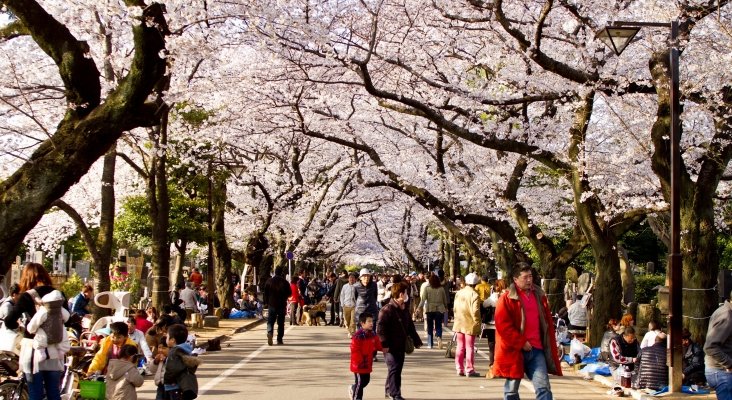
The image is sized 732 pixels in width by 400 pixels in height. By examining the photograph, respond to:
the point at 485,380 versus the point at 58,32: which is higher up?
the point at 58,32

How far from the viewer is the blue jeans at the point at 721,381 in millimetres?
8531

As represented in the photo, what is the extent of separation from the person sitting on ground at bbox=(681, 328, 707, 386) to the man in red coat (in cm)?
472

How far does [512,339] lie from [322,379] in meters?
5.74

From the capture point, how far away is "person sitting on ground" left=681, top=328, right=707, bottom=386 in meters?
12.8

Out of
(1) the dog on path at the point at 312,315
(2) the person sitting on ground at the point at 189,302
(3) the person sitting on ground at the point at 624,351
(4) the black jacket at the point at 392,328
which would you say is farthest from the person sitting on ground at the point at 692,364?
(1) the dog on path at the point at 312,315

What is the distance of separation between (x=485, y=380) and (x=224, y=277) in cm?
2190

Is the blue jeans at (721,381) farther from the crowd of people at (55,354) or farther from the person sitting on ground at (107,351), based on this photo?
the person sitting on ground at (107,351)

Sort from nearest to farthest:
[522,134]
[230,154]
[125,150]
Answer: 1. [522,134]
2. [125,150]
3. [230,154]

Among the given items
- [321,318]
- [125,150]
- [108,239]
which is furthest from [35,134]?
[321,318]

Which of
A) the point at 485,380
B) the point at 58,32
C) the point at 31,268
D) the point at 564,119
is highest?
the point at 564,119

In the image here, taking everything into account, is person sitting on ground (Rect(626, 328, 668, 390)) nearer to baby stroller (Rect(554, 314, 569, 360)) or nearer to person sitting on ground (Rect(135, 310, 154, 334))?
baby stroller (Rect(554, 314, 569, 360))

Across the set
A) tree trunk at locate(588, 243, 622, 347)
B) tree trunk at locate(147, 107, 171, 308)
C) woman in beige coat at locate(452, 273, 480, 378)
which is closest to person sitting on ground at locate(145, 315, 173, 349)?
woman in beige coat at locate(452, 273, 480, 378)

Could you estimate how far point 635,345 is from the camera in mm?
13805

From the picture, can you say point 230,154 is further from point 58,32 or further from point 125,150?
point 58,32
